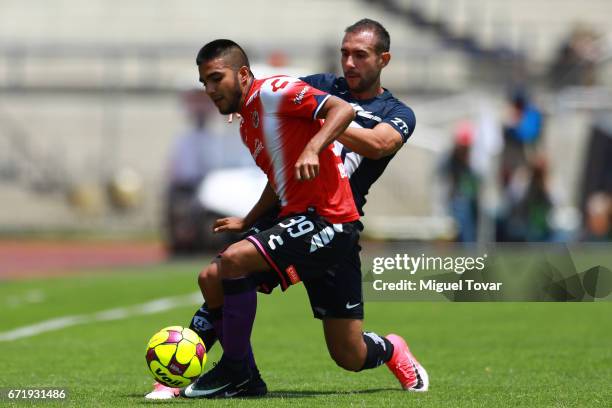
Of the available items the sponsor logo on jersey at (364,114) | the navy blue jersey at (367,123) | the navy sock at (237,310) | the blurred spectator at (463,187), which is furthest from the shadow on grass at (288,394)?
the blurred spectator at (463,187)

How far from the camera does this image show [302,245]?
7.77m

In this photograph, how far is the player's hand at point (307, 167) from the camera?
7222mm

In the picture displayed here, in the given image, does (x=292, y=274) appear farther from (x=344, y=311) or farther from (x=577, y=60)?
(x=577, y=60)

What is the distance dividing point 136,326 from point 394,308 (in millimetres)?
3206

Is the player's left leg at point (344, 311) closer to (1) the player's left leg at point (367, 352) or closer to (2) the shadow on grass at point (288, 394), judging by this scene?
(1) the player's left leg at point (367, 352)

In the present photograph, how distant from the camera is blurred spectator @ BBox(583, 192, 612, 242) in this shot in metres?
22.7

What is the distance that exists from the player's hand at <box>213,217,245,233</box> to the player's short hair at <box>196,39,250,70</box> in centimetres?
114

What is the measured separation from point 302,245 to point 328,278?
1.25 feet

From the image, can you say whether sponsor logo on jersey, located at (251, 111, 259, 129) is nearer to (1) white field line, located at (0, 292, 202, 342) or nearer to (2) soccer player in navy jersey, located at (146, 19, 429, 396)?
(2) soccer player in navy jersey, located at (146, 19, 429, 396)

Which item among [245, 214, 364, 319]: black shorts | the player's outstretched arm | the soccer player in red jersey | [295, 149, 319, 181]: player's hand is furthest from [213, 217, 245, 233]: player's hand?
[295, 149, 319, 181]: player's hand

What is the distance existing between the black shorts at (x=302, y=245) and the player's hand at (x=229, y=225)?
570 millimetres

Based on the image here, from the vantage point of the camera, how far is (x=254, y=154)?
26.2ft

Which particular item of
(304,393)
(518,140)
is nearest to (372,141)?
(304,393)

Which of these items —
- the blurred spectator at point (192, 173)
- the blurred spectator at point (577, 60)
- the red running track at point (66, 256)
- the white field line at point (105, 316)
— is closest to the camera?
the white field line at point (105, 316)
